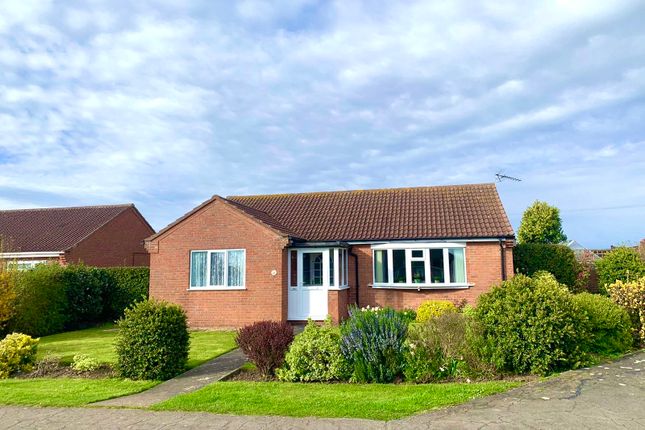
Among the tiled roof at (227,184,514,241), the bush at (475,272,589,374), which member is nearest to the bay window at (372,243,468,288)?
the tiled roof at (227,184,514,241)

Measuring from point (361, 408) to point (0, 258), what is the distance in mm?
14905

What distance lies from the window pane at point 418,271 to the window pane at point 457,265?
968 millimetres

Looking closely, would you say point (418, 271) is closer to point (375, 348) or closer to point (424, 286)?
point (424, 286)

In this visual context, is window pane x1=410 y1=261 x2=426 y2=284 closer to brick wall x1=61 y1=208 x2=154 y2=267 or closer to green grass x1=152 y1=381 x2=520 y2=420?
green grass x1=152 y1=381 x2=520 y2=420

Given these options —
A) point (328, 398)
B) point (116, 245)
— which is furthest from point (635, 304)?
point (116, 245)

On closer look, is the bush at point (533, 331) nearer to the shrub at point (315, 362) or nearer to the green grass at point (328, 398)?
the green grass at point (328, 398)

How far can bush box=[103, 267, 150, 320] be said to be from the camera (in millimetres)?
20484

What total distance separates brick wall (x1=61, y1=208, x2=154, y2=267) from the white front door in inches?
555

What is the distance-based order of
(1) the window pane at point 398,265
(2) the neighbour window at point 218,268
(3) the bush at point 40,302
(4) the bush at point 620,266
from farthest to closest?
1. (4) the bush at point 620,266
2. (1) the window pane at point 398,265
3. (2) the neighbour window at point 218,268
4. (3) the bush at point 40,302

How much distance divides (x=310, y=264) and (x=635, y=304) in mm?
9893

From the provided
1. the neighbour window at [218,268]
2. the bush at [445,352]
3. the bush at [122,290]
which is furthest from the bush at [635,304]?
the bush at [122,290]

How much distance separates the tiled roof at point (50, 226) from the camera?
2536 cm

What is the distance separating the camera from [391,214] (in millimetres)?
19828

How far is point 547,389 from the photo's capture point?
7.73m
